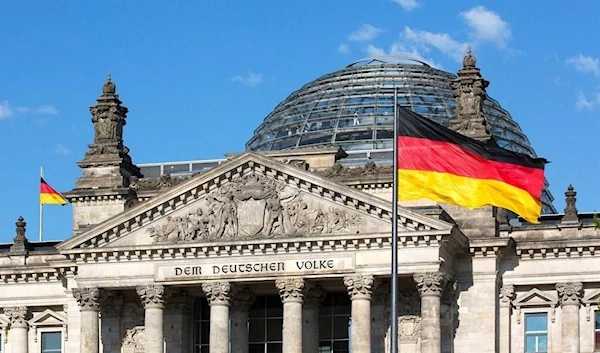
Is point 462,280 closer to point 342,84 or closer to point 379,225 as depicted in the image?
point 379,225

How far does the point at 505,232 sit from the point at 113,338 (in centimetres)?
2017

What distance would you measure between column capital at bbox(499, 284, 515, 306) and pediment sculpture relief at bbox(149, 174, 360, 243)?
323 inches

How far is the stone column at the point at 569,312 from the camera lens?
8550 centimetres

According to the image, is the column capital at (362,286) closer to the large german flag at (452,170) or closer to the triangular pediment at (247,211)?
the triangular pediment at (247,211)

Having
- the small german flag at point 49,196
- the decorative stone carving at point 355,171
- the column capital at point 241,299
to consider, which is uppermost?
the decorative stone carving at point 355,171

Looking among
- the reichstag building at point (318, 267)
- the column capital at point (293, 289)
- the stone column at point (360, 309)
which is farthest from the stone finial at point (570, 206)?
the column capital at point (293, 289)

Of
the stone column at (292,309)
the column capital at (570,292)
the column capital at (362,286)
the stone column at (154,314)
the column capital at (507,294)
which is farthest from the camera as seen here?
the column capital at (507,294)

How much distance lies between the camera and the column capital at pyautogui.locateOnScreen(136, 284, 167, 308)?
86.5m

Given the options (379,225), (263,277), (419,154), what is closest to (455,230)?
(379,225)

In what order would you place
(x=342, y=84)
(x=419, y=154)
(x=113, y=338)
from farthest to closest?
(x=342, y=84)
(x=113, y=338)
(x=419, y=154)

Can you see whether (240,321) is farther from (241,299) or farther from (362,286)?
(362,286)

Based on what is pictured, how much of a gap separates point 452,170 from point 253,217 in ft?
71.1

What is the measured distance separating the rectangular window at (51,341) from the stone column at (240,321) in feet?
37.1

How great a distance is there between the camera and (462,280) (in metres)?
86.4
